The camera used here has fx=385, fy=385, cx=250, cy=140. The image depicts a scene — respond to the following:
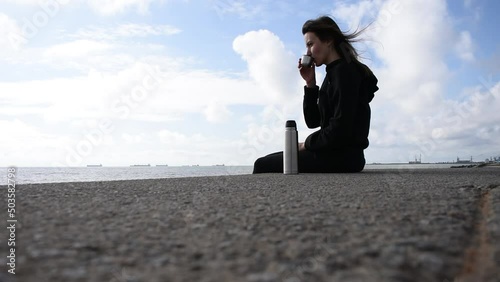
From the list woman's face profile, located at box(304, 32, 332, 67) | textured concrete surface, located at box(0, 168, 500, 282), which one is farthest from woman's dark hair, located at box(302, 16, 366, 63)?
textured concrete surface, located at box(0, 168, 500, 282)

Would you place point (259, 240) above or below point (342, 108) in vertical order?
below

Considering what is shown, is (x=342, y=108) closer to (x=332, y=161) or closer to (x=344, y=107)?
(x=344, y=107)

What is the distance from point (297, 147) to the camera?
14.2 ft

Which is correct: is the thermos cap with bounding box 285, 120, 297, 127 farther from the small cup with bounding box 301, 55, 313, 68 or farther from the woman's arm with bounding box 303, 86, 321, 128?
the small cup with bounding box 301, 55, 313, 68

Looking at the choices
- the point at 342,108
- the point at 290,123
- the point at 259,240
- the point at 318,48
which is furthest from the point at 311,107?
the point at 259,240

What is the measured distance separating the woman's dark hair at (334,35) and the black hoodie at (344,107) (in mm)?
196

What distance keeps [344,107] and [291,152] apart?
2.64 feet

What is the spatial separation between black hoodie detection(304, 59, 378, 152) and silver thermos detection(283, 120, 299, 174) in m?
0.14

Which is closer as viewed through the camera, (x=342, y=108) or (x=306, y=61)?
(x=342, y=108)

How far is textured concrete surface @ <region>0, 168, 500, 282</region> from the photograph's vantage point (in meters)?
0.83

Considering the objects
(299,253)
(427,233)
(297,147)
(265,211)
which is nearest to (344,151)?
(297,147)

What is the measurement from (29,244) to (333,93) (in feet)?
11.3

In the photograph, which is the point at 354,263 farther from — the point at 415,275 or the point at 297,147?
the point at 297,147

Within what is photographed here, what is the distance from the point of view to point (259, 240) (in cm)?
108
